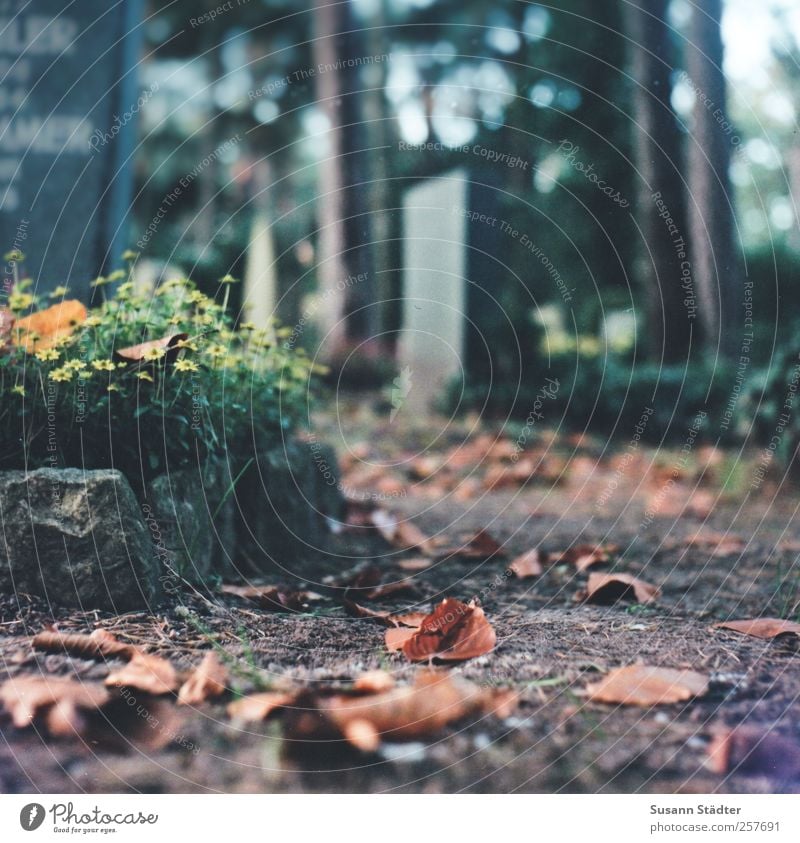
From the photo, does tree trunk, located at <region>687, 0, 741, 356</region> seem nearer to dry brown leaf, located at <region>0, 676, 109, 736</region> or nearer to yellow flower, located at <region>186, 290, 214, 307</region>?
yellow flower, located at <region>186, 290, 214, 307</region>

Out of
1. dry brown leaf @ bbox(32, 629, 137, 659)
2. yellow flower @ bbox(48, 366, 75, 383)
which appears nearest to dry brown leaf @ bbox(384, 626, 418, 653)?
dry brown leaf @ bbox(32, 629, 137, 659)

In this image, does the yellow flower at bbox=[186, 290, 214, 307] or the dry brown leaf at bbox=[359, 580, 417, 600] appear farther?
the dry brown leaf at bbox=[359, 580, 417, 600]

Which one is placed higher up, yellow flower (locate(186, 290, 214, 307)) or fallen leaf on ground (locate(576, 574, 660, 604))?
yellow flower (locate(186, 290, 214, 307))

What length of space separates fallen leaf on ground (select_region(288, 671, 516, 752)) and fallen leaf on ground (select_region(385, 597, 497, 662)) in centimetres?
12

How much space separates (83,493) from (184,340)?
0.45m

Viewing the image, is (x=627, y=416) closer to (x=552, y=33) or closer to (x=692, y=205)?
(x=692, y=205)

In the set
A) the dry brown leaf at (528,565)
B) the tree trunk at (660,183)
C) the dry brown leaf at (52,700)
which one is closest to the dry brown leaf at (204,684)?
the dry brown leaf at (52,700)

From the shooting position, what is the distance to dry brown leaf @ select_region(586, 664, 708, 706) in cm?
153

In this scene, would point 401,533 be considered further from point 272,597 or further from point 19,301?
point 19,301

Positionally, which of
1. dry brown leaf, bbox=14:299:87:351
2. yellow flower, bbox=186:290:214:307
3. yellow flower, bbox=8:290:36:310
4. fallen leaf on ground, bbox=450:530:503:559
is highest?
yellow flower, bbox=8:290:36:310

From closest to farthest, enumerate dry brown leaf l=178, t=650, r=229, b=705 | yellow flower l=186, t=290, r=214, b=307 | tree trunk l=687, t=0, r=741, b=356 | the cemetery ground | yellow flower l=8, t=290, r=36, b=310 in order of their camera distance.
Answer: the cemetery ground
dry brown leaf l=178, t=650, r=229, b=705
yellow flower l=186, t=290, r=214, b=307
yellow flower l=8, t=290, r=36, b=310
tree trunk l=687, t=0, r=741, b=356

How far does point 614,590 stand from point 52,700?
1479mm

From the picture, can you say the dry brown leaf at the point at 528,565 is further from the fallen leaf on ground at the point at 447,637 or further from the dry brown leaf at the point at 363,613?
the fallen leaf on ground at the point at 447,637
